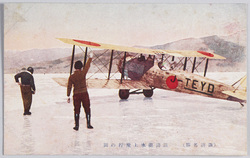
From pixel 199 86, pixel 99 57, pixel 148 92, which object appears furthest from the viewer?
pixel 148 92

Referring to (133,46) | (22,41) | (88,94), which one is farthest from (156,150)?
(22,41)

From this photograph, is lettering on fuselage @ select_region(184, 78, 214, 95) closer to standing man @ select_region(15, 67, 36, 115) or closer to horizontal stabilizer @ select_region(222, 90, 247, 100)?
horizontal stabilizer @ select_region(222, 90, 247, 100)

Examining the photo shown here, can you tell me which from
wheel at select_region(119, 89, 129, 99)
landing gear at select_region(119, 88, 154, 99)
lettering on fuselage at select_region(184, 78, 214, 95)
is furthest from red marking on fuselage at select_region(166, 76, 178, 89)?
wheel at select_region(119, 89, 129, 99)

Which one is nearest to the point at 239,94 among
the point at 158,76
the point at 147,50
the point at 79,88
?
the point at 158,76

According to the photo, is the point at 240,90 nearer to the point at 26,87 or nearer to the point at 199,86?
the point at 199,86

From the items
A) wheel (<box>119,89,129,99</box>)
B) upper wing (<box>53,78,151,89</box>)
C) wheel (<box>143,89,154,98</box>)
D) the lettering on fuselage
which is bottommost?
wheel (<box>119,89,129,99</box>)

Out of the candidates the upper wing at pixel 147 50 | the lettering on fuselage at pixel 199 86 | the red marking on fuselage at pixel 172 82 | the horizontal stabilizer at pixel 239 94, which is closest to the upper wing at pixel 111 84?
the red marking on fuselage at pixel 172 82

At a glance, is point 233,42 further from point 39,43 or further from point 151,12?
point 39,43

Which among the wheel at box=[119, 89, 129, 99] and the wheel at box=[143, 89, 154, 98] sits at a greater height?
the wheel at box=[143, 89, 154, 98]
